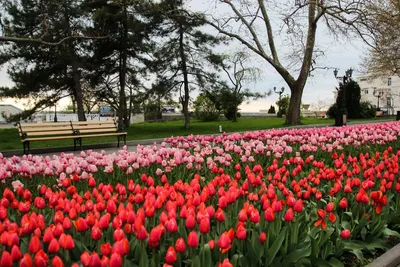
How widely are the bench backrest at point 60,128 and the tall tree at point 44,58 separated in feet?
25.3

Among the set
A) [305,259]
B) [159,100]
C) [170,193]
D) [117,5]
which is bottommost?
[305,259]

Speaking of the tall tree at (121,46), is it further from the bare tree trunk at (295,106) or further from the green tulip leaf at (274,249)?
the green tulip leaf at (274,249)

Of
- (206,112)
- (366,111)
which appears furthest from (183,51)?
(366,111)

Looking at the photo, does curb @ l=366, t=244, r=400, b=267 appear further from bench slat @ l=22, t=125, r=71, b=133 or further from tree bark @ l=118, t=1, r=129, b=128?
tree bark @ l=118, t=1, r=129, b=128

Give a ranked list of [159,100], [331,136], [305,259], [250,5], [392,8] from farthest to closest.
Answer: [392,8] < [250,5] < [159,100] < [331,136] < [305,259]

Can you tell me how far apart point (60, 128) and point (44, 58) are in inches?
445

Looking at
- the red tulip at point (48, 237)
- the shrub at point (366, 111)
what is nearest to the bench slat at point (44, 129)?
the red tulip at point (48, 237)

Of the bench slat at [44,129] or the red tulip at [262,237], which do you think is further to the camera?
the bench slat at [44,129]

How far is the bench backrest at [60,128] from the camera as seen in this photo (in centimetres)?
1416

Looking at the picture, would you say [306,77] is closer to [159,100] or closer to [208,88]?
[208,88]

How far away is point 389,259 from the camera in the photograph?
12.0 feet

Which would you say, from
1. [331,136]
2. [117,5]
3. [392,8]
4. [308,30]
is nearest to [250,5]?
[308,30]

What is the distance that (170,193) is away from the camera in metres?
3.85

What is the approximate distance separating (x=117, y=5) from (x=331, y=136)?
58.2ft
